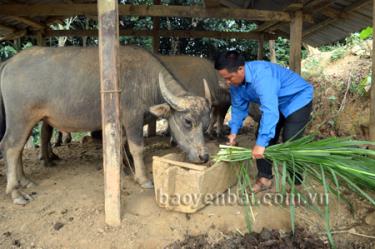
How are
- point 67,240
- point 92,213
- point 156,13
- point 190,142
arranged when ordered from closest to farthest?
1. point 67,240
2. point 92,213
3. point 190,142
4. point 156,13

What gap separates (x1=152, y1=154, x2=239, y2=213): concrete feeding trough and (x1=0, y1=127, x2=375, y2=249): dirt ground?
146mm

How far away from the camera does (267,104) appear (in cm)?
353

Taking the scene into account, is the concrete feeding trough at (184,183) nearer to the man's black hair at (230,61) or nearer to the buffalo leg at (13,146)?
the man's black hair at (230,61)

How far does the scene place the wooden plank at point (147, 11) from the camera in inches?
228

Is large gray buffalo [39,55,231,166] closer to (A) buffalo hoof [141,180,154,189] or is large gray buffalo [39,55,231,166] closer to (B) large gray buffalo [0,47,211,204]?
(B) large gray buffalo [0,47,211,204]

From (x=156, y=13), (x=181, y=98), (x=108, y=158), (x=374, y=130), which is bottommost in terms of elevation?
(x=108, y=158)

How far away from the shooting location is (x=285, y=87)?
Result: 155 inches

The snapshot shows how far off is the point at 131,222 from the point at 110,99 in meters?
1.25

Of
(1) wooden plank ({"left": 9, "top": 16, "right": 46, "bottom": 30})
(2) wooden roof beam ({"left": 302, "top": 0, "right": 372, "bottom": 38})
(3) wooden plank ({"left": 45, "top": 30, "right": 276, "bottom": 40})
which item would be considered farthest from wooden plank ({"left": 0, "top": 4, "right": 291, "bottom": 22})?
(3) wooden plank ({"left": 45, "top": 30, "right": 276, "bottom": 40})

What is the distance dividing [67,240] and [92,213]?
0.43 meters

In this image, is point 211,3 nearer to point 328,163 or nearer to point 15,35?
point 328,163

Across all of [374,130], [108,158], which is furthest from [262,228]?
[108,158]

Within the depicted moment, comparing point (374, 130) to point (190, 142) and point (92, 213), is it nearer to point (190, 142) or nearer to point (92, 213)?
point (190, 142)

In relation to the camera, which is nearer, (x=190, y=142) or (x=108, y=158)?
(x=108, y=158)
